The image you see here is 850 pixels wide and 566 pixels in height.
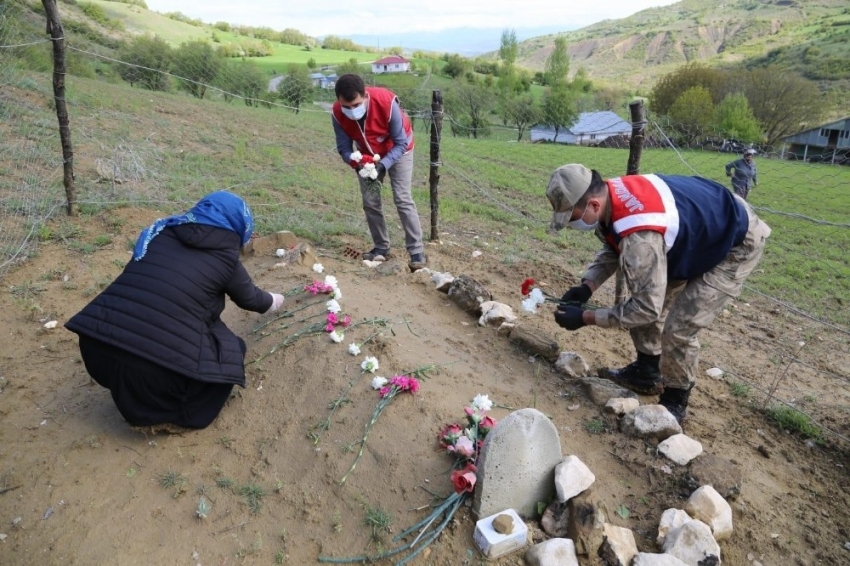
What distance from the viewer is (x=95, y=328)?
2.53 meters

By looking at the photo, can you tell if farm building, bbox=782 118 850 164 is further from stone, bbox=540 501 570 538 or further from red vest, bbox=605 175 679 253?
stone, bbox=540 501 570 538

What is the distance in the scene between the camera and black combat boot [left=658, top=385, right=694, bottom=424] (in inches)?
126

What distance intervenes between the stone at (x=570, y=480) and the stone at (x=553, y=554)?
198 millimetres

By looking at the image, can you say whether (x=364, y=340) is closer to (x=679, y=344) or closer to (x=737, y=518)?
(x=679, y=344)

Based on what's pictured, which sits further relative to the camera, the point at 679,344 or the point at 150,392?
the point at 679,344

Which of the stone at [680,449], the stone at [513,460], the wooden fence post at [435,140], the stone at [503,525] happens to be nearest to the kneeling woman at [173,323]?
the stone at [513,460]

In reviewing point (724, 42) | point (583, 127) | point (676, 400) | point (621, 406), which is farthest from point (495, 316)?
point (724, 42)

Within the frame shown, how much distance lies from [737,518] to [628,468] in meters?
0.52

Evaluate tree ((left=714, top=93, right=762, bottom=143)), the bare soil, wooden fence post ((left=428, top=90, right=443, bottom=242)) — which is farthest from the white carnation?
tree ((left=714, top=93, right=762, bottom=143))

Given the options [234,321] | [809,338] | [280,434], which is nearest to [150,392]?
[280,434]

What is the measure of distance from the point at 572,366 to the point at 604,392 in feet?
1.21

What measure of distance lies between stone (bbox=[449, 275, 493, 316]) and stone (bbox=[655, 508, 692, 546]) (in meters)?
2.21

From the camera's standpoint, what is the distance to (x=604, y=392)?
3295mm

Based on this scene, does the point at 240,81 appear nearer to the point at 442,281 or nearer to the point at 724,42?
the point at 442,281
